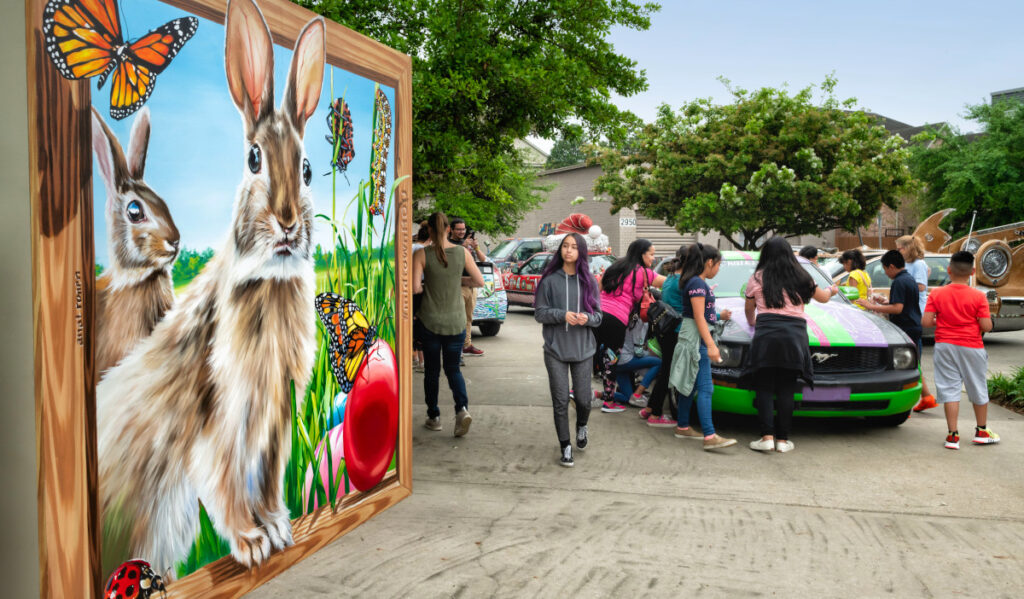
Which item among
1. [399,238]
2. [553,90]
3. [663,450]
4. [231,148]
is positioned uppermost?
[553,90]

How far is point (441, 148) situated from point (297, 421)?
487 centimetres

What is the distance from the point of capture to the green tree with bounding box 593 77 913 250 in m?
24.7

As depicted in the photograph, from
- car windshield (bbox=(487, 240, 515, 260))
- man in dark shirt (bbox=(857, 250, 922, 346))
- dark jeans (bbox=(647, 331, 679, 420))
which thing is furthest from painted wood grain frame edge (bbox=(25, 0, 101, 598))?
car windshield (bbox=(487, 240, 515, 260))

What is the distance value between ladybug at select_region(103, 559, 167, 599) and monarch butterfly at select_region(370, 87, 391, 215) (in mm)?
2380

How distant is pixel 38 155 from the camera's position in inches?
104

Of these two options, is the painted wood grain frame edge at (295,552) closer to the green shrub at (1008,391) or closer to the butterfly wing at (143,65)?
the butterfly wing at (143,65)

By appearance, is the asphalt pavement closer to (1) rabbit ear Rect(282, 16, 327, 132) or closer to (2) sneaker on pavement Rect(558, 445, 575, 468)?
(2) sneaker on pavement Rect(558, 445, 575, 468)

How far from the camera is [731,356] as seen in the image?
675cm

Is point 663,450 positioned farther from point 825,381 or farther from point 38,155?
point 38,155

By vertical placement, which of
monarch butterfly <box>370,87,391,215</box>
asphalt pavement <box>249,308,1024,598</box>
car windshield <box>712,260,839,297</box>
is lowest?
asphalt pavement <box>249,308,1024,598</box>

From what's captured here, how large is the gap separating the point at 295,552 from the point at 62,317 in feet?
6.00

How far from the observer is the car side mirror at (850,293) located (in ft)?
27.0

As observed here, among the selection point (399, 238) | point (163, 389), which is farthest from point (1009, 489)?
point (163, 389)

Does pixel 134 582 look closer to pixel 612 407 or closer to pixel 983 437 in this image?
pixel 612 407
